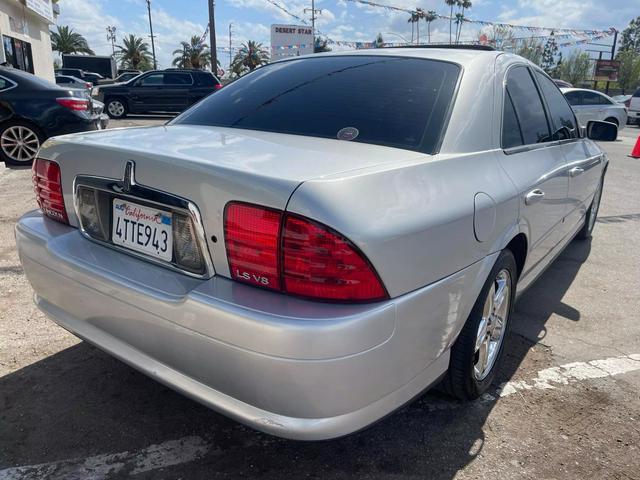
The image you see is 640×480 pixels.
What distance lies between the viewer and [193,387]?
181 centimetres

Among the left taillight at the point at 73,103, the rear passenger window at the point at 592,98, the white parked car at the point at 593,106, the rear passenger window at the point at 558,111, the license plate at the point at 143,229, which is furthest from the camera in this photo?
the rear passenger window at the point at 592,98

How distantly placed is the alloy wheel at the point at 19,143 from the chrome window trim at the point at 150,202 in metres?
6.75

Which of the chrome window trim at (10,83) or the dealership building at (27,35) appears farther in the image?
the dealership building at (27,35)

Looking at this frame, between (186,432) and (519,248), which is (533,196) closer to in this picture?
(519,248)

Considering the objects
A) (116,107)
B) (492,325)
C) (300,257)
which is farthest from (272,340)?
(116,107)

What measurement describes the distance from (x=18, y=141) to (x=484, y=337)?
7851 millimetres

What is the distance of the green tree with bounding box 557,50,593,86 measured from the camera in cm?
6341

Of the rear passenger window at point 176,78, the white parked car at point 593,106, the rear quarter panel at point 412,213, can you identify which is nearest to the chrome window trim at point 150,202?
the rear quarter panel at point 412,213

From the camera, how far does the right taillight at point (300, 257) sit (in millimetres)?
1583

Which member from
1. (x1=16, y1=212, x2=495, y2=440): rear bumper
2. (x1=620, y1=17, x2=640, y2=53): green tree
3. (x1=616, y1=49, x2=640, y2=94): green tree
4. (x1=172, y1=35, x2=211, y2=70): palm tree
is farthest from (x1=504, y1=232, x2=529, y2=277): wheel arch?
Answer: (x1=620, y1=17, x2=640, y2=53): green tree

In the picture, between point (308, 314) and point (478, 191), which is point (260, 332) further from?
point (478, 191)

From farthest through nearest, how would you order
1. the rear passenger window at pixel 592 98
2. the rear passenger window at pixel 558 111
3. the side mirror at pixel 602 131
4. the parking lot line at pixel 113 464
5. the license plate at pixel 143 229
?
the rear passenger window at pixel 592 98
the side mirror at pixel 602 131
the rear passenger window at pixel 558 111
the parking lot line at pixel 113 464
the license plate at pixel 143 229

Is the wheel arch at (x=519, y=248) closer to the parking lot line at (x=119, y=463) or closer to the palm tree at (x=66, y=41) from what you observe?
the parking lot line at (x=119, y=463)

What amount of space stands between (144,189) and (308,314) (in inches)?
30.7
